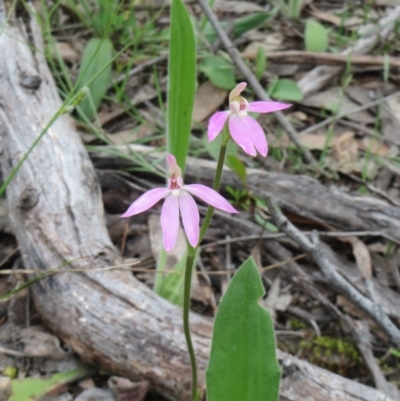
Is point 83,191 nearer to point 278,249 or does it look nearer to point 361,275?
point 278,249

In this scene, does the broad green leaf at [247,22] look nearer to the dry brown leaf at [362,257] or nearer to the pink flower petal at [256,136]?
the dry brown leaf at [362,257]

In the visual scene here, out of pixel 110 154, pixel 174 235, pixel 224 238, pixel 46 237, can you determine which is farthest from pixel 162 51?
pixel 174 235

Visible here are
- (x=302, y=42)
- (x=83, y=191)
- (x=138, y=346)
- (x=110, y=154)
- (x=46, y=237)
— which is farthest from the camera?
(x=302, y=42)

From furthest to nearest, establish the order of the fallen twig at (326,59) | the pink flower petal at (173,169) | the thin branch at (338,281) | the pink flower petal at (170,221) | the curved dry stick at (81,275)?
the fallen twig at (326,59) < the thin branch at (338,281) < the curved dry stick at (81,275) < the pink flower petal at (173,169) < the pink flower petal at (170,221)

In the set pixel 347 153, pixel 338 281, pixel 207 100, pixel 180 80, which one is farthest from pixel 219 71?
pixel 338 281

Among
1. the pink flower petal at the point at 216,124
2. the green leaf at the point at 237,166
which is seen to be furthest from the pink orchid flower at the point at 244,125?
the green leaf at the point at 237,166

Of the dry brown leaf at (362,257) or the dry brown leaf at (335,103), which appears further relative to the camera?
the dry brown leaf at (335,103)

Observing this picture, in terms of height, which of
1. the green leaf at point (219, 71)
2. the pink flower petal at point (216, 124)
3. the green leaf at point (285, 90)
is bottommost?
the green leaf at point (285, 90)
